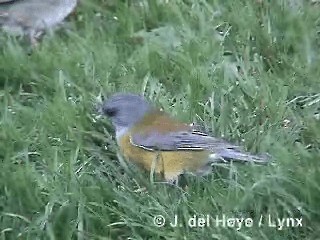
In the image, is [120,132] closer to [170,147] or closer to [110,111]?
[110,111]

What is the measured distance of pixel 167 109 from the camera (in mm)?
4492

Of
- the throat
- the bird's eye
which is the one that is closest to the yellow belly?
the throat

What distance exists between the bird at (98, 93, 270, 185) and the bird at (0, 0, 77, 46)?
1.89 meters

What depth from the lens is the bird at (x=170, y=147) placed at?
3887mm

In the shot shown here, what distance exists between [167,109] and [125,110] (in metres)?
0.39

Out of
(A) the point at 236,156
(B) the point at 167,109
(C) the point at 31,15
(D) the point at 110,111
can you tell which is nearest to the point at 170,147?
(A) the point at 236,156

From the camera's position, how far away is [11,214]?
391cm

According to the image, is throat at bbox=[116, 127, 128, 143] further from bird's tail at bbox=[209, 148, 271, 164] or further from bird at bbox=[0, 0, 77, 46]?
bird at bbox=[0, 0, 77, 46]

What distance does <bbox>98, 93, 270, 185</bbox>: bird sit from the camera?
3887 millimetres

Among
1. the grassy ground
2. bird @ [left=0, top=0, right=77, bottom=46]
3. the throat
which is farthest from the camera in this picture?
bird @ [left=0, top=0, right=77, bottom=46]

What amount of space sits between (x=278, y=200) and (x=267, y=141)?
47 centimetres

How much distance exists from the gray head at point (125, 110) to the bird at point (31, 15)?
5.69 feet

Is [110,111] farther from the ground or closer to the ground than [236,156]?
closer to the ground

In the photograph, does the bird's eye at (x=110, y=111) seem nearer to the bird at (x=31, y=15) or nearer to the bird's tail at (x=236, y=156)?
the bird's tail at (x=236, y=156)
